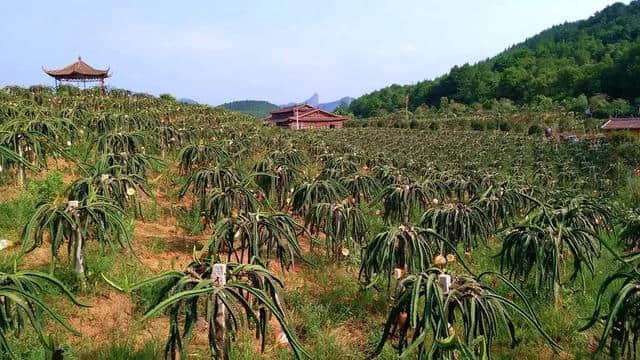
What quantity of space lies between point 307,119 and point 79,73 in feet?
90.6

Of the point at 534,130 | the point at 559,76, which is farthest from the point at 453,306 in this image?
the point at 559,76

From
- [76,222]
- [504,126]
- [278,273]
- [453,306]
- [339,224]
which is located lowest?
[278,273]

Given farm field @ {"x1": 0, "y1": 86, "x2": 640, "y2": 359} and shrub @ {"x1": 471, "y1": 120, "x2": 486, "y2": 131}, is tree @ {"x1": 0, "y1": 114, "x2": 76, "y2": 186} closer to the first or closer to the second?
farm field @ {"x1": 0, "y1": 86, "x2": 640, "y2": 359}

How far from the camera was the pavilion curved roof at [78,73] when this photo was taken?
113 ft

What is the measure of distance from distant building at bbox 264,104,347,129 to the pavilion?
23267 millimetres

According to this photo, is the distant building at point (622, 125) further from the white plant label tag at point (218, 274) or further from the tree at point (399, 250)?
the white plant label tag at point (218, 274)

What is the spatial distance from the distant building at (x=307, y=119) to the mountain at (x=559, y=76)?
27626mm

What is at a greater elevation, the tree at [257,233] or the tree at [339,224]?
the tree at [257,233]

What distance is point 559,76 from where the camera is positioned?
75312 millimetres

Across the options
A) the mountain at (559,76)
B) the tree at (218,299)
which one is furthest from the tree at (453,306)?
the mountain at (559,76)

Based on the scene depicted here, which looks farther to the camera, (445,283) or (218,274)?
(445,283)

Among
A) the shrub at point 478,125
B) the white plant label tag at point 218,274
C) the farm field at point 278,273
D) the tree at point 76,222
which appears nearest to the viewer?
the white plant label tag at point 218,274

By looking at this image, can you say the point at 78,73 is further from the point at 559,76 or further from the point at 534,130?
the point at 559,76

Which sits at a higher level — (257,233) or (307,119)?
(307,119)
